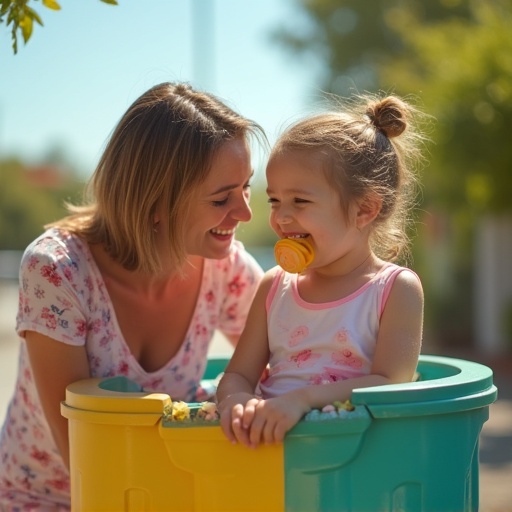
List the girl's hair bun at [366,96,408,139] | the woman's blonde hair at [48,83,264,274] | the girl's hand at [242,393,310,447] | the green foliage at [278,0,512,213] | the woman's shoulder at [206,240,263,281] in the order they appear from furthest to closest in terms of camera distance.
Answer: the green foliage at [278,0,512,213], the woman's shoulder at [206,240,263,281], the woman's blonde hair at [48,83,264,274], the girl's hair bun at [366,96,408,139], the girl's hand at [242,393,310,447]

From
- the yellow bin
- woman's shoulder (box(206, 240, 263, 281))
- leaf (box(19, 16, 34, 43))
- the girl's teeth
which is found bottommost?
the yellow bin

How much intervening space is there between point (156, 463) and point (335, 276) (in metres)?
0.71

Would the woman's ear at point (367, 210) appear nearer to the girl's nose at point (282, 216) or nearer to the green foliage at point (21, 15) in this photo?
the girl's nose at point (282, 216)

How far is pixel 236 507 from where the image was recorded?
6.56 feet

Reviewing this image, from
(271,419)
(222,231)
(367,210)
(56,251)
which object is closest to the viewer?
(271,419)

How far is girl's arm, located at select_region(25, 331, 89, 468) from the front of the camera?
2.49 m

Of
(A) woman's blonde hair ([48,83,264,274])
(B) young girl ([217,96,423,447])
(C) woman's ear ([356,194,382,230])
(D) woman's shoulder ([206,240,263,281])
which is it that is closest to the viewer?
(B) young girl ([217,96,423,447])

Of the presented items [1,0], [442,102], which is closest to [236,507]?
[1,0]

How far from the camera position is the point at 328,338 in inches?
90.9

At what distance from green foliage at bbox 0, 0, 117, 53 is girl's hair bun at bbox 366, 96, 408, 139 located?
2.49ft

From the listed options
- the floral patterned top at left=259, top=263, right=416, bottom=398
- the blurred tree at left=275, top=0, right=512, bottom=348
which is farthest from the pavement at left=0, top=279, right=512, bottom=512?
the floral patterned top at left=259, top=263, right=416, bottom=398

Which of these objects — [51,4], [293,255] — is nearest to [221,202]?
[293,255]

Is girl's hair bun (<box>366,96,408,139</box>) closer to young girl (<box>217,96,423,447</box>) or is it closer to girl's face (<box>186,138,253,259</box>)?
young girl (<box>217,96,423,447</box>)

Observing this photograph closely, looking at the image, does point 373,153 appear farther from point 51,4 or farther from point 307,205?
point 51,4
